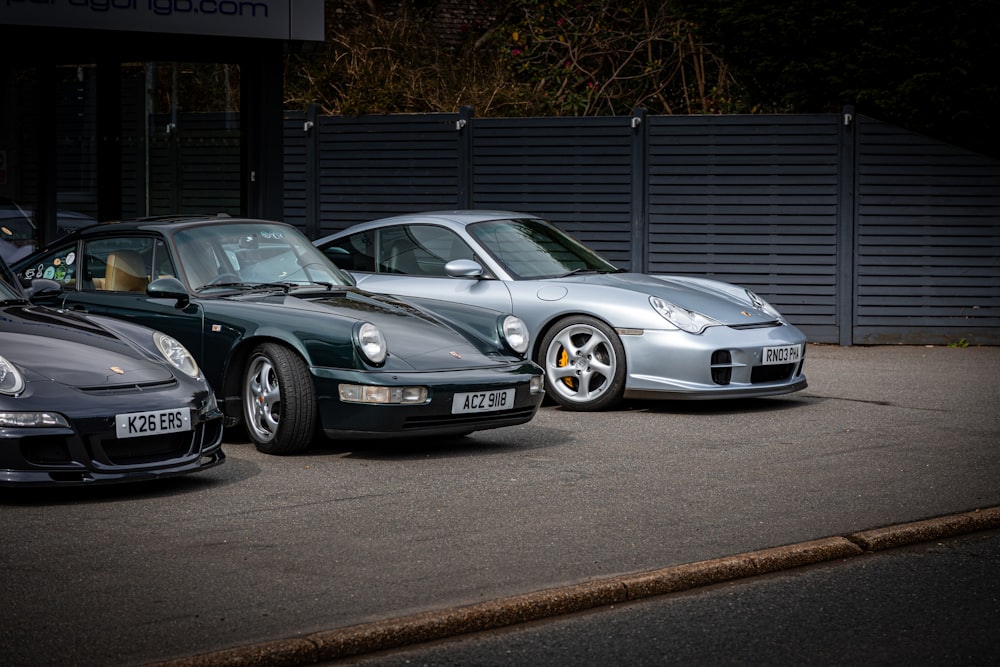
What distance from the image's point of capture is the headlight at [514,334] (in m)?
8.14

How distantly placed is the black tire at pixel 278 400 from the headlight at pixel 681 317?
2.79 meters

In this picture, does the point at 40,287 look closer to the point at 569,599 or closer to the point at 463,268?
the point at 463,268

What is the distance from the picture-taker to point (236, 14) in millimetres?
12234

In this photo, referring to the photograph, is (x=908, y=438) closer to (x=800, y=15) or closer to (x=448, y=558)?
(x=448, y=558)

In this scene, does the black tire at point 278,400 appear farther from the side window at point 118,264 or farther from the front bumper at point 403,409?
the side window at point 118,264

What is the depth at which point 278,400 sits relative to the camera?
7.59m

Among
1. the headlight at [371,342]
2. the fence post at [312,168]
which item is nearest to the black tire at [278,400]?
the headlight at [371,342]

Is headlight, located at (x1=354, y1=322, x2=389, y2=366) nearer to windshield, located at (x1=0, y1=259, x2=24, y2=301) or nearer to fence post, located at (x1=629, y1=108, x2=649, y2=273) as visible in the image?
windshield, located at (x1=0, y1=259, x2=24, y2=301)

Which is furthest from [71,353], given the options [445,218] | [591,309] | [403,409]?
[445,218]

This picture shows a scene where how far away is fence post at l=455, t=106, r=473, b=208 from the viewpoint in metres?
14.7

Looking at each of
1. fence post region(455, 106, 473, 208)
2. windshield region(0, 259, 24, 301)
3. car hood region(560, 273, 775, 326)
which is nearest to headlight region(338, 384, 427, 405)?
windshield region(0, 259, 24, 301)

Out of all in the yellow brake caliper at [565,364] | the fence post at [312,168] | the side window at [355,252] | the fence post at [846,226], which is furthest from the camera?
the fence post at [312,168]

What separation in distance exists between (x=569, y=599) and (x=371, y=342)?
9.53ft

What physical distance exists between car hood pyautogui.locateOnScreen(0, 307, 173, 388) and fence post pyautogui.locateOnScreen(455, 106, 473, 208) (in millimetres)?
8159
